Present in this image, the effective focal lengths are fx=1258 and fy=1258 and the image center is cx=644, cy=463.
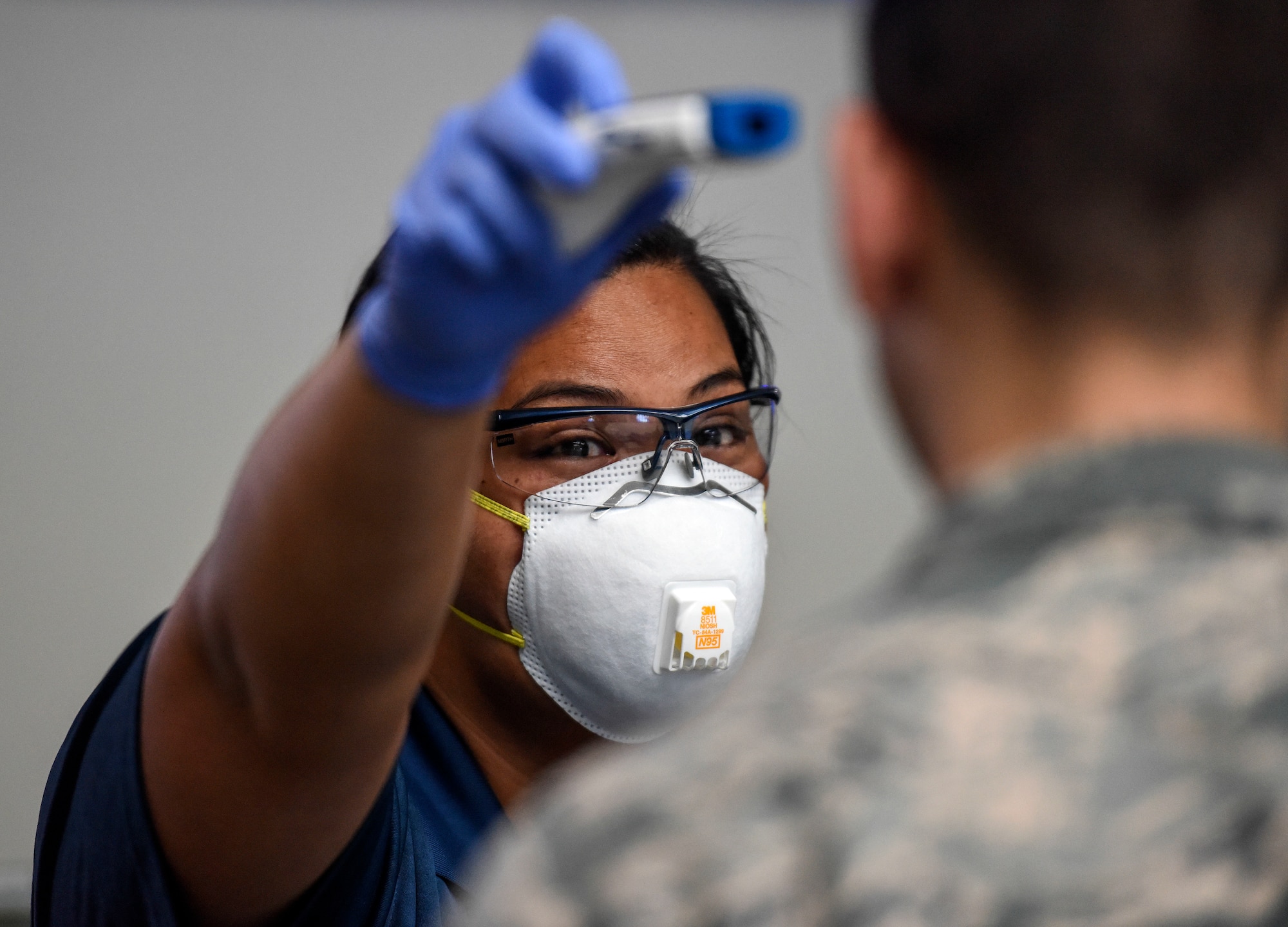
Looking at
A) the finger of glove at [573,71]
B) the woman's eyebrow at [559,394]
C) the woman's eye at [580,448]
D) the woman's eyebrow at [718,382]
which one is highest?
the finger of glove at [573,71]

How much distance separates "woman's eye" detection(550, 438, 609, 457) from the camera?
5.15 ft

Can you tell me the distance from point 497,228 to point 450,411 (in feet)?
0.58

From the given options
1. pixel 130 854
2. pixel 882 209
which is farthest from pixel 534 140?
pixel 130 854

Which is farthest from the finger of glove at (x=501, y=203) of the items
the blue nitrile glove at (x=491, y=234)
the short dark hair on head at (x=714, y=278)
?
the short dark hair on head at (x=714, y=278)

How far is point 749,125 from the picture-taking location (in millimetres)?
692

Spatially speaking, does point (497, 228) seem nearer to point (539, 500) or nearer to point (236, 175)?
point (539, 500)

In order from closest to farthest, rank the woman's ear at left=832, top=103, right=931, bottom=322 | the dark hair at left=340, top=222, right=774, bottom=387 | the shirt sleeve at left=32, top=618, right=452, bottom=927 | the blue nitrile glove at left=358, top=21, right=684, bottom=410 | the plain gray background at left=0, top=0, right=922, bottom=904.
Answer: the woman's ear at left=832, top=103, right=931, bottom=322, the blue nitrile glove at left=358, top=21, right=684, bottom=410, the shirt sleeve at left=32, top=618, right=452, bottom=927, the dark hair at left=340, top=222, right=774, bottom=387, the plain gray background at left=0, top=0, right=922, bottom=904

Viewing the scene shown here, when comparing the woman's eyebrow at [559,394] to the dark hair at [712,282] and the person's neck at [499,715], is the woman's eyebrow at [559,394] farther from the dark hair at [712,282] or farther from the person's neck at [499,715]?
the person's neck at [499,715]

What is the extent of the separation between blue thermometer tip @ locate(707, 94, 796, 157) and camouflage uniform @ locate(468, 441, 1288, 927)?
230 millimetres

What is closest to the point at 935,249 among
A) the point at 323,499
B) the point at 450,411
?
the point at 450,411

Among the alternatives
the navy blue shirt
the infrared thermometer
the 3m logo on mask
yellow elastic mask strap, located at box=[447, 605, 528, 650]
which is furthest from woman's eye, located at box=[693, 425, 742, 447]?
the infrared thermometer

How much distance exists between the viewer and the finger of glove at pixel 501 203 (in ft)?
2.55

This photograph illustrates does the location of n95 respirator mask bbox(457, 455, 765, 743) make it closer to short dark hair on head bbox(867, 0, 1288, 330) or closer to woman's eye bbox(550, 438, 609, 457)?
woman's eye bbox(550, 438, 609, 457)

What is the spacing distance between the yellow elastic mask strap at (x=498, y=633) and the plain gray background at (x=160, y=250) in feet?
4.19
